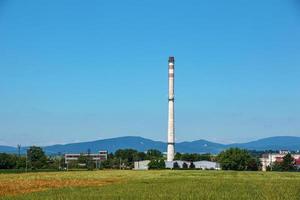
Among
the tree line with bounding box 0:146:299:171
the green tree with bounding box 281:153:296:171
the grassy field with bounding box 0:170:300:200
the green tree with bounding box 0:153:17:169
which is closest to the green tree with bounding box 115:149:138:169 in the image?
the tree line with bounding box 0:146:299:171

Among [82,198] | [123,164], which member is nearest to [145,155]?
[123,164]

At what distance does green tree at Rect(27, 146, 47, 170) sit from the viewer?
13900cm

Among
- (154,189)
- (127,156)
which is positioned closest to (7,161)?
(127,156)

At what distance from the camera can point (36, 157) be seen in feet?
465

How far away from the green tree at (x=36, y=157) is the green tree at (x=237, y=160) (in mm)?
46318

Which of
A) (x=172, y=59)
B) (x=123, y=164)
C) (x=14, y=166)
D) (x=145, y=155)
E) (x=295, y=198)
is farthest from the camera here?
(x=145, y=155)

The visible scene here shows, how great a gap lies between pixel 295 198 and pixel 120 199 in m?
9.11

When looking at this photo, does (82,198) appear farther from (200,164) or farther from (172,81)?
(200,164)

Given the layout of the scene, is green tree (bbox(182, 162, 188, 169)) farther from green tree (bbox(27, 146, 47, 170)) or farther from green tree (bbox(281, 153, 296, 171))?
green tree (bbox(27, 146, 47, 170))

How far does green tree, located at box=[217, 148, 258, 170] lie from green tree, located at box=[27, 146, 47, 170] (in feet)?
152

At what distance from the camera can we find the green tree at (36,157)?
139000 mm

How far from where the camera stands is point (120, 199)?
95.2 feet

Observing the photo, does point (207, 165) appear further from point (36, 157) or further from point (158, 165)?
point (36, 157)

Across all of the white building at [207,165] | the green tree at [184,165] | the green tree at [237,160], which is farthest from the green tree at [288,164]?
the green tree at [184,165]
